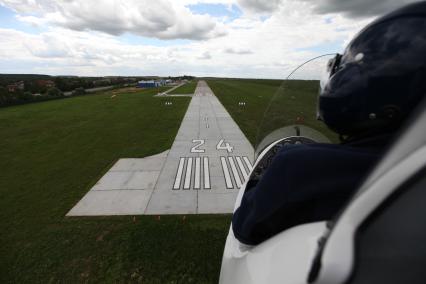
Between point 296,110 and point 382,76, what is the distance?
1.63 meters

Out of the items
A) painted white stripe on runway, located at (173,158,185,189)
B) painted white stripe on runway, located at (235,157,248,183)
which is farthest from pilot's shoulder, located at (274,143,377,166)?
painted white stripe on runway, located at (235,157,248,183)

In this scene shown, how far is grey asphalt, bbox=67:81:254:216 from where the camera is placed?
20.6 feet

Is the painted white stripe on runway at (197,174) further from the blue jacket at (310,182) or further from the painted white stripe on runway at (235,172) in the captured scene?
the blue jacket at (310,182)

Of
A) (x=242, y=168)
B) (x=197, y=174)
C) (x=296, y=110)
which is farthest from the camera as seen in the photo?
(x=242, y=168)

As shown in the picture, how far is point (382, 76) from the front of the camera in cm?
106

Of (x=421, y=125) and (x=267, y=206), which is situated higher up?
(x=421, y=125)

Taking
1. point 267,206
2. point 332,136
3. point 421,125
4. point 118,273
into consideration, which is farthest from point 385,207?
point 118,273

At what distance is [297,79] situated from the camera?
254 cm

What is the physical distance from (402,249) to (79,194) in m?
7.66

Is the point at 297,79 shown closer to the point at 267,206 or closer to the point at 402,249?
the point at 267,206

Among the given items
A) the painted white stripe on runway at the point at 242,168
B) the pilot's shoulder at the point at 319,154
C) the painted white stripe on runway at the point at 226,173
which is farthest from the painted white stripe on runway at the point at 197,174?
the pilot's shoulder at the point at 319,154

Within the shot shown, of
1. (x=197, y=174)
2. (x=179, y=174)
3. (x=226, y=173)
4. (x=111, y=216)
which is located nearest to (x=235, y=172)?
(x=226, y=173)

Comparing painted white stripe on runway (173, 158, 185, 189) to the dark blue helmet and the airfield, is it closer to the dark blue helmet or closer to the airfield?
the airfield

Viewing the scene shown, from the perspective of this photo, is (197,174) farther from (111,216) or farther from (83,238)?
(83,238)
